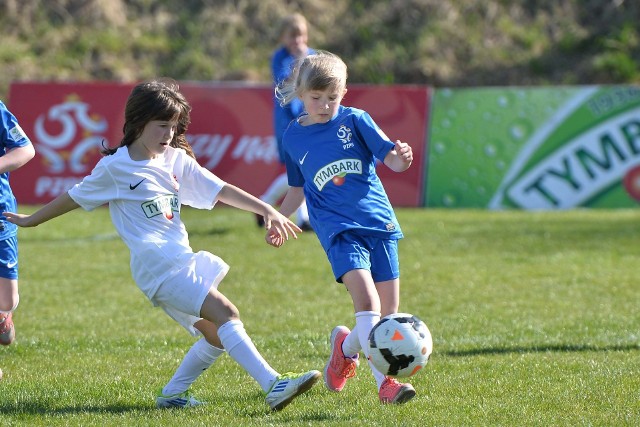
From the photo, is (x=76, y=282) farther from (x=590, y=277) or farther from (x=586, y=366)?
(x=586, y=366)

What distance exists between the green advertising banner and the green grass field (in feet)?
7.90

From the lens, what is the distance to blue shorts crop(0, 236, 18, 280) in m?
6.18

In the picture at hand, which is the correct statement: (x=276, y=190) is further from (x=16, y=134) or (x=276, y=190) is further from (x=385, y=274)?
(x=385, y=274)

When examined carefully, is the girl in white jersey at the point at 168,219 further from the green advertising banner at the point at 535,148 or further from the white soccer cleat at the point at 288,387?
the green advertising banner at the point at 535,148

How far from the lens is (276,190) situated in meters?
15.6

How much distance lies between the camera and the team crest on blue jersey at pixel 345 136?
18.0 ft

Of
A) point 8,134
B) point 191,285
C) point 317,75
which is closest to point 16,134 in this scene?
point 8,134

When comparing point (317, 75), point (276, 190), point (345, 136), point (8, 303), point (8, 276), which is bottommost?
point (276, 190)

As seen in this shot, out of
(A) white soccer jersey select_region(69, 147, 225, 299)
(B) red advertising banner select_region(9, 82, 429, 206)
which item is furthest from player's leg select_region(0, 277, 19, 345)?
(B) red advertising banner select_region(9, 82, 429, 206)

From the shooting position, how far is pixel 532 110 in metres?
16.3

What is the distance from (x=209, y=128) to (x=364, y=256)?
1124 cm

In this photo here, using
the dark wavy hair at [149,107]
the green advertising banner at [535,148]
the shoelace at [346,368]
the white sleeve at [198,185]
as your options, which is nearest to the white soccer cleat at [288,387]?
the shoelace at [346,368]

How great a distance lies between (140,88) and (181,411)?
5.03 feet

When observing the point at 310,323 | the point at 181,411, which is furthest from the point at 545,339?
the point at 181,411
